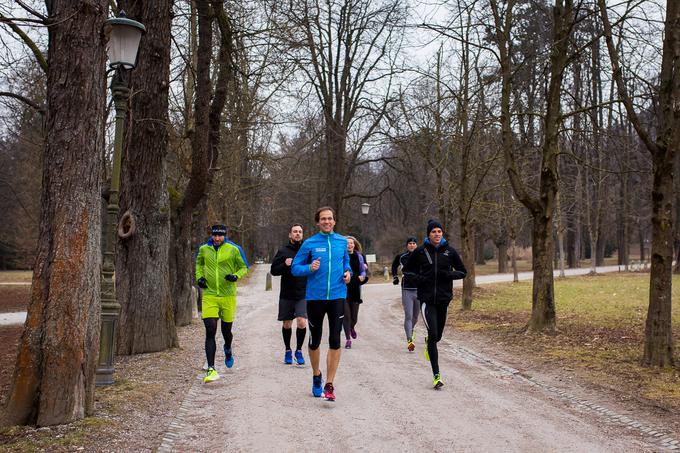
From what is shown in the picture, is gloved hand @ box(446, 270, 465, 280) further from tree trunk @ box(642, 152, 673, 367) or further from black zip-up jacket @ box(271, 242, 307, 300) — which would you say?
tree trunk @ box(642, 152, 673, 367)

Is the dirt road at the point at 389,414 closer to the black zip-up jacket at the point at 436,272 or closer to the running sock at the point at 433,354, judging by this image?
the running sock at the point at 433,354

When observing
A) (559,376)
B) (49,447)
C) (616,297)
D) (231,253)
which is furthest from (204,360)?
(616,297)

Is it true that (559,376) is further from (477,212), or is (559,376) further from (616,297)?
(477,212)

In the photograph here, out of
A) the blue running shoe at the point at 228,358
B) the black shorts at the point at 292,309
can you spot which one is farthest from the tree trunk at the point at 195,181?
the blue running shoe at the point at 228,358

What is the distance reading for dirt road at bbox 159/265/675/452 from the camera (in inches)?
193

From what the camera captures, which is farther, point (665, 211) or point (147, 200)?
point (147, 200)

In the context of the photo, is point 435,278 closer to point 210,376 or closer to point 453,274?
point 453,274

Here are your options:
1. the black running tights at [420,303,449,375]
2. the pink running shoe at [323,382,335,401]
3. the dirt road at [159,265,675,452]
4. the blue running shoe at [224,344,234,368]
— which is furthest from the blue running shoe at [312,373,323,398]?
the blue running shoe at [224,344,234,368]

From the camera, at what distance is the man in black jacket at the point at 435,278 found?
7254 millimetres

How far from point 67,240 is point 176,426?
192cm

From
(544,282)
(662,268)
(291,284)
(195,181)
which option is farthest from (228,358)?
(544,282)

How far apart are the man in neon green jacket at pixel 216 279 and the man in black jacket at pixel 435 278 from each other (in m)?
2.30

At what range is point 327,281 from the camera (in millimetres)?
6176

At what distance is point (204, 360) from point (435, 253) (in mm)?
4017
